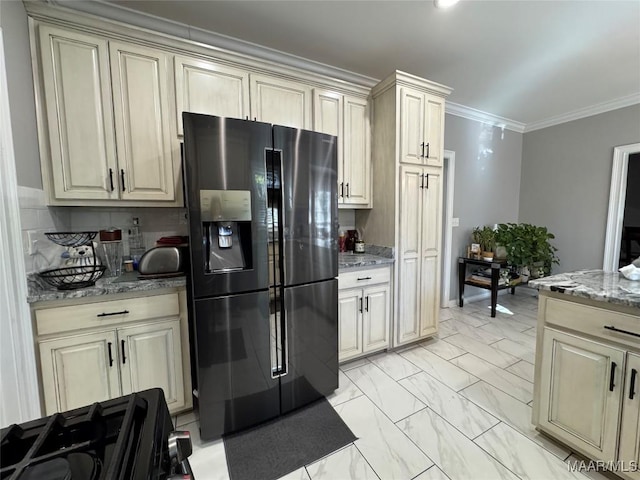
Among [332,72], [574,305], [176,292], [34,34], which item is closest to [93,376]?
[176,292]

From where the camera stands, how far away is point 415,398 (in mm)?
1879

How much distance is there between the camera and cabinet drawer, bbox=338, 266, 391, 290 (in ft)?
7.05

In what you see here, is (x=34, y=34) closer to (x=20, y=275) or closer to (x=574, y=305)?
(x=20, y=275)

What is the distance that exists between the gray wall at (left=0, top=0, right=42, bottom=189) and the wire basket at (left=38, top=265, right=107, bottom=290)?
18.9 inches

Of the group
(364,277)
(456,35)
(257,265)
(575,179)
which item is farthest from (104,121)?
(575,179)

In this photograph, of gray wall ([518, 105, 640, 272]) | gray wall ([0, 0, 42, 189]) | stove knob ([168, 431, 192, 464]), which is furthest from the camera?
gray wall ([518, 105, 640, 272])

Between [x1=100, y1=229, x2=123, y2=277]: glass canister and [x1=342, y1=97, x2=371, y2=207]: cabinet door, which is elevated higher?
[x1=342, y1=97, x2=371, y2=207]: cabinet door

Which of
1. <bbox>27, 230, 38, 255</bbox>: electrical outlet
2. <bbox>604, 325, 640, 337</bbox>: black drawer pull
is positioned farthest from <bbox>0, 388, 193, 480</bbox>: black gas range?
<bbox>604, 325, 640, 337</bbox>: black drawer pull

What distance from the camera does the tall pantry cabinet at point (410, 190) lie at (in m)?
2.30

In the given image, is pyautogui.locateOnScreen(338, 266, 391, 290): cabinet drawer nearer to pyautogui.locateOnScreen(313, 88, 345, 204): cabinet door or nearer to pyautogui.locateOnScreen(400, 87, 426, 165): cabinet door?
pyautogui.locateOnScreen(313, 88, 345, 204): cabinet door

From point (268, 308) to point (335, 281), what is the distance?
0.51 metres

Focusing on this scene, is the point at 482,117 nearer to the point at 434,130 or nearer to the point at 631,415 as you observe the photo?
the point at 434,130

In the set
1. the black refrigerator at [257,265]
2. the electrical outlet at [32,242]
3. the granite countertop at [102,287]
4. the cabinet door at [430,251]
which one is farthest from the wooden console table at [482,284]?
the electrical outlet at [32,242]

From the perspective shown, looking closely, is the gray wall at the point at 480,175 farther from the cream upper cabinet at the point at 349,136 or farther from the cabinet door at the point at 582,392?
the cabinet door at the point at 582,392
